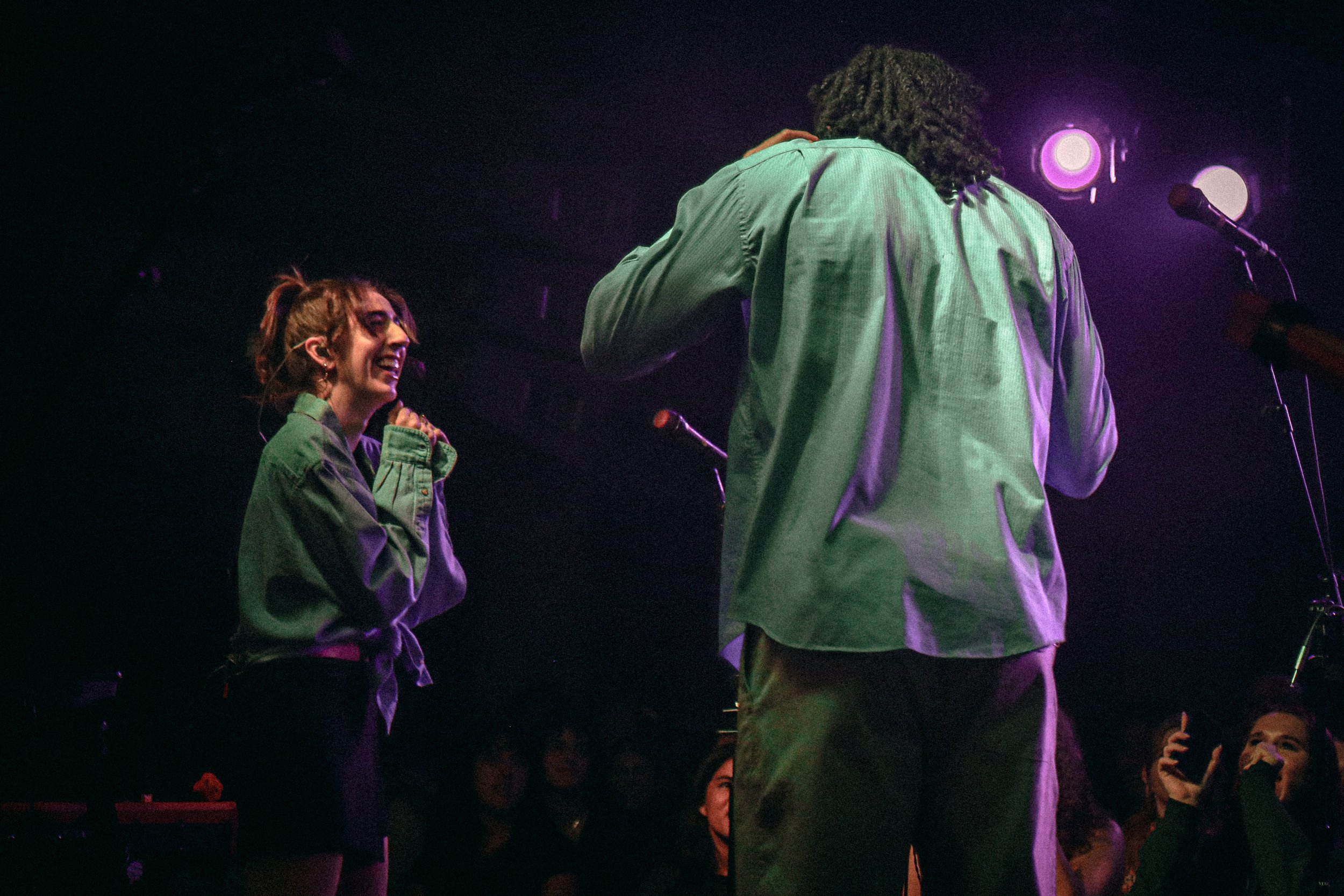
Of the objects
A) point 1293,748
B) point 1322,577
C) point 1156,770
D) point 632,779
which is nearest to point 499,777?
point 632,779

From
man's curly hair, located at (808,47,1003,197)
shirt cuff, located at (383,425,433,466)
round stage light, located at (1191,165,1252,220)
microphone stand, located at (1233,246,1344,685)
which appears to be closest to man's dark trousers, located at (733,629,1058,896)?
man's curly hair, located at (808,47,1003,197)

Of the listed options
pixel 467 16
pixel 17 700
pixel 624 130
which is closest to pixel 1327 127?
pixel 624 130

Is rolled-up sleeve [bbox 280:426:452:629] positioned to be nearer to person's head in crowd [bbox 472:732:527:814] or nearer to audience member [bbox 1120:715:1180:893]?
person's head in crowd [bbox 472:732:527:814]

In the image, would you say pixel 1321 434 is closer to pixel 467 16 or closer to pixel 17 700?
pixel 467 16

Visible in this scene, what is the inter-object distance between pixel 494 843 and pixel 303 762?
2.21 metres

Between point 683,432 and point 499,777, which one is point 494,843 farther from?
point 683,432

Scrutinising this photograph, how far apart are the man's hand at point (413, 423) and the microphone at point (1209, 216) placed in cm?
196

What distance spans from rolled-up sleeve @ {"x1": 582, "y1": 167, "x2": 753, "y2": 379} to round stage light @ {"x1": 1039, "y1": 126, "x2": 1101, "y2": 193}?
354 cm

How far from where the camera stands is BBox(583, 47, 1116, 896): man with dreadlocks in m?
0.96

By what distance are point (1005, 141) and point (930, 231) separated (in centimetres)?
352

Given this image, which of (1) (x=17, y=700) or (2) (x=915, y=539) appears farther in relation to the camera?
(1) (x=17, y=700)

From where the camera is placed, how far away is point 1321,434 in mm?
5152

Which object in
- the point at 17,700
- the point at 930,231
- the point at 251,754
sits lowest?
the point at 17,700

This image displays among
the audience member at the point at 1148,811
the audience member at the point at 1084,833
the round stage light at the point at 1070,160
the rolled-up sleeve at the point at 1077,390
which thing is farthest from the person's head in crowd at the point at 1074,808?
the round stage light at the point at 1070,160
